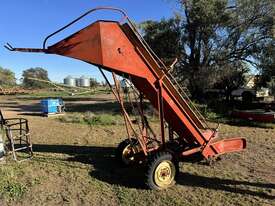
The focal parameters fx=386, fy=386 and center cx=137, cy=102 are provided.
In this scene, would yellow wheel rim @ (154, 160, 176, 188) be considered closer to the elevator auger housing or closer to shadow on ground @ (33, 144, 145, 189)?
the elevator auger housing

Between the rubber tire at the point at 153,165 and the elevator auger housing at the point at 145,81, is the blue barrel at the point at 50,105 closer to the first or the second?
the elevator auger housing at the point at 145,81

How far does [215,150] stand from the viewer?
820 centimetres

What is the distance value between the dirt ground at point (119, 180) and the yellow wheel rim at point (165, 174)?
0.16m

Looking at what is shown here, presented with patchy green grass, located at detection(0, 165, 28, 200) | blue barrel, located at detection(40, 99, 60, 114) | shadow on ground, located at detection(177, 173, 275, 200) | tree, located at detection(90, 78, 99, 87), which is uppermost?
tree, located at detection(90, 78, 99, 87)

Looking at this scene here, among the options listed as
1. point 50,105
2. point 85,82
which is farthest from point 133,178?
point 85,82

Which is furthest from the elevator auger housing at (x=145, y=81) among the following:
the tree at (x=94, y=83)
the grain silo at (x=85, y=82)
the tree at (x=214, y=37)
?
the grain silo at (x=85, y=82)

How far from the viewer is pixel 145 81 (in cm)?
736

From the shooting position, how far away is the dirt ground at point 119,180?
6.61 meters

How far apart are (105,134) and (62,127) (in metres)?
2.79

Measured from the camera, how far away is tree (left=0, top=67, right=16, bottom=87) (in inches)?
3298

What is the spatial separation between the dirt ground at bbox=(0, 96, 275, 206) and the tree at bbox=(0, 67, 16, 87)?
74.9 metres

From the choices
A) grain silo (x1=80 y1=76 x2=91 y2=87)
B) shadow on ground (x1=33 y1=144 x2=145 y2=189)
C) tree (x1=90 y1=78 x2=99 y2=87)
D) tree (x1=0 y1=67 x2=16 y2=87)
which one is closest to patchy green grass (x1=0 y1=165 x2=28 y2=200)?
shadow on ground (x1=33 y1=144 x2=145 y2=189)

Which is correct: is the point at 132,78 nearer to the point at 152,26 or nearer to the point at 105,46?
the point at 105,46

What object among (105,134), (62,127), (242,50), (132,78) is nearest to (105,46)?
(132,78)
